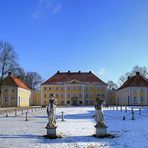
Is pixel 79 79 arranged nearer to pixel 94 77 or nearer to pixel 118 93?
pixel 94 77

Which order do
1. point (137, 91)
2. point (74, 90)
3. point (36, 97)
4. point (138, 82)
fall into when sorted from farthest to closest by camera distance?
point (36, 97), point (74, 90), point (137, 91), point (138, 82)

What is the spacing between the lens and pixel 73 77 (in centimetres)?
11331

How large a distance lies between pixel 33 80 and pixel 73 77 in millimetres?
15004

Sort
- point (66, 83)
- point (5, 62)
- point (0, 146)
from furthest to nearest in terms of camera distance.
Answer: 1. point (66, 83)
2. point (5, 62)
3. point (0, 146)

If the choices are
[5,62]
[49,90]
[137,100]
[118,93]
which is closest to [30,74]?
[49,90]

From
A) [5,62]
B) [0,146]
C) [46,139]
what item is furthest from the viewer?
[5,62]

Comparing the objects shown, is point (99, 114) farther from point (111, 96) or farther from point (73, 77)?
point (111, 96)

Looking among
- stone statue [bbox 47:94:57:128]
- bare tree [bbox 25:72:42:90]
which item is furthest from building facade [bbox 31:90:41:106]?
stone statue [bbox 47:94:57:128]

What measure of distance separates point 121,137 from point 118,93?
317ft

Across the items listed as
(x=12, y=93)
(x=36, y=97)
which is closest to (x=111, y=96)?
(x=36, y=97)

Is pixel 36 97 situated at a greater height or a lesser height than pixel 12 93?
lesser

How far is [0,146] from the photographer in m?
12.9

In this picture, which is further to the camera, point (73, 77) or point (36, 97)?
point (36, 97)

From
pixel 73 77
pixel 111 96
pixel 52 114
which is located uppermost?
pixel 73 77
